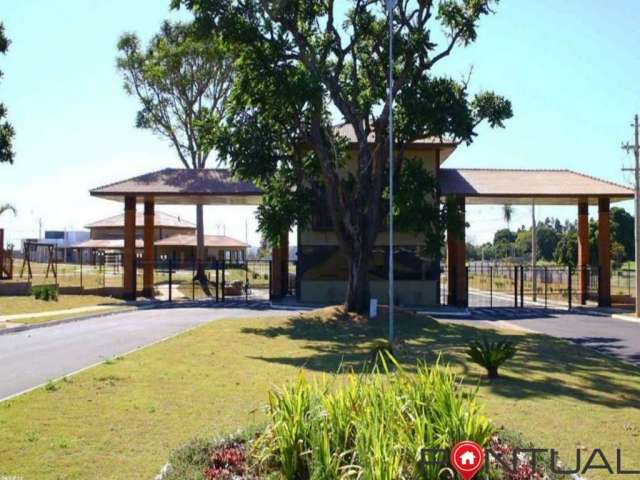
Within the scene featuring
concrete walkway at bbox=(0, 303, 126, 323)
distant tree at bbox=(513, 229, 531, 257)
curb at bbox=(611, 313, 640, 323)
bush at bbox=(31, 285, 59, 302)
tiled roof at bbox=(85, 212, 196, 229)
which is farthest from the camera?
distant tree at bbox=(513, 229, 531, 257)

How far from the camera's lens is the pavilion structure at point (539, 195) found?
3078 cm

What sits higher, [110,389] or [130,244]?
[130,244]

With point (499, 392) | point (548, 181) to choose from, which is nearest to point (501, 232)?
point (548, 181)

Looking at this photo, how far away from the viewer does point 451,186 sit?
31250 mm

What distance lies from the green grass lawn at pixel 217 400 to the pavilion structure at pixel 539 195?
43.0 ft

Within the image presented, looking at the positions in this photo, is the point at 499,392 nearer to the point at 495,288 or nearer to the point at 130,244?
the point at 130,244

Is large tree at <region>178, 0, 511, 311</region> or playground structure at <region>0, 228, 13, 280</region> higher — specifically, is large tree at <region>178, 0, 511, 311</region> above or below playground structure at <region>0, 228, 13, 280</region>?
above

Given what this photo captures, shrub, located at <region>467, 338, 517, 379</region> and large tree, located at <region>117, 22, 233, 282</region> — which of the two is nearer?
shrub, located at <region>467, 338, 517, 379</region>

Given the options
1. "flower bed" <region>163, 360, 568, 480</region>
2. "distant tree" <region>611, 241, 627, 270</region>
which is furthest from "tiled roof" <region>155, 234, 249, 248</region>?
"flower bed" <region>163, 360, 568, 480</region>

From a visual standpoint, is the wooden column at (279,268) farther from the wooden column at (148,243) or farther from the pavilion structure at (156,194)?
the wooden column at (148,243)

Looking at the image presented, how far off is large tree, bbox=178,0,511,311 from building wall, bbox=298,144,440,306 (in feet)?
19.8

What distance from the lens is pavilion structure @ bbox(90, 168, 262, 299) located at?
32.6 m

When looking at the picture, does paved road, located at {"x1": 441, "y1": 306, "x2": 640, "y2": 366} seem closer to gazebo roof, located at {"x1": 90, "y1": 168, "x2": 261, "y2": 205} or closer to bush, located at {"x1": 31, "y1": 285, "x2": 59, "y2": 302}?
gazebo roof, located at {"x1": 90, "y1": 168, "x2": 261, "y2": 205}

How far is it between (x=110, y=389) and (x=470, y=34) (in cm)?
1869
